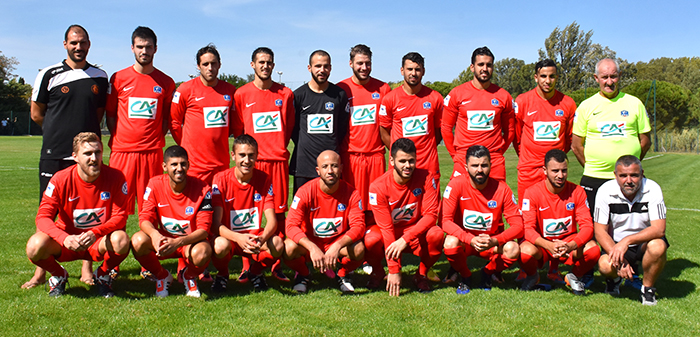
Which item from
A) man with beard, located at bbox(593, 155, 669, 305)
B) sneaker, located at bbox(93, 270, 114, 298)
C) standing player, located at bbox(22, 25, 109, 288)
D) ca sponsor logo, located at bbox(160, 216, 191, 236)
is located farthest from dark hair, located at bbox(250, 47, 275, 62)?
man with beard, located at bbox(593, 155, 669, 305)

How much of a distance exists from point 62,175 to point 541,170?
487 centimetres

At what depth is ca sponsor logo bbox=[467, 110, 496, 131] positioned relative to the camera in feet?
18.2

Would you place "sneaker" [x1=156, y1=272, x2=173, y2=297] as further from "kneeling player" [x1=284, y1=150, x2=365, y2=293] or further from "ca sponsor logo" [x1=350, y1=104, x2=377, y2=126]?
"ca sponsor logo" [x1=350, y1=104, x2=377, y2=126]

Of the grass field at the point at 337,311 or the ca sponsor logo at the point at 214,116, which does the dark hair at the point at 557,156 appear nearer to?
the grass field at the point at 337,311

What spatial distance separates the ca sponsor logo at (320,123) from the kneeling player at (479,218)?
151cm

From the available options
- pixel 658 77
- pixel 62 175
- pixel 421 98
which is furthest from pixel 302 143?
pixel 658 77

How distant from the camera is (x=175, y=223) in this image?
180 inches

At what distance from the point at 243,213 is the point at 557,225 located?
120 inches

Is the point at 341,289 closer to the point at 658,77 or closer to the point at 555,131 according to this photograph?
the point at 555,131

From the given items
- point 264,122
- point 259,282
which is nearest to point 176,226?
point 259,282

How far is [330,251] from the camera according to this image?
4.42 m

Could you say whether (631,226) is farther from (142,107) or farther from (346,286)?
(142,107)

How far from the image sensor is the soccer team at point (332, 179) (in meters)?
4.41

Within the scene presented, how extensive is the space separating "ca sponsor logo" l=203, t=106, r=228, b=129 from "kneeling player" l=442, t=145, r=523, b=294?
8.24 feet
